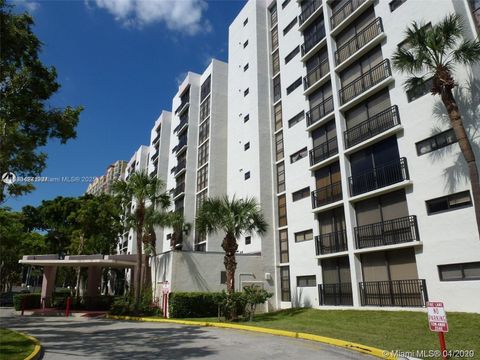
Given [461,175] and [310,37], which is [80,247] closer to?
[310,37]

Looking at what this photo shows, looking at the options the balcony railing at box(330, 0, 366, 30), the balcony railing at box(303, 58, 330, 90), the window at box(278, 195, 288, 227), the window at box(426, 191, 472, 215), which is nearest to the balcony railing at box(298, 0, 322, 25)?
the balcony railing at box(330, 0, 366, 30)

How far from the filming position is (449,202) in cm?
1761

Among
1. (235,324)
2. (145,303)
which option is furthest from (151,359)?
(145,303)

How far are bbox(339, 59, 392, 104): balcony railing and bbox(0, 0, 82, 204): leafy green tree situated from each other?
16984 mm

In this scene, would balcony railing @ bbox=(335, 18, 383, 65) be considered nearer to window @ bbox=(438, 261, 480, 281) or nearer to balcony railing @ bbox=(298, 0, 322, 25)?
balcony railing @ bbox=(298, 0, 322, 25)

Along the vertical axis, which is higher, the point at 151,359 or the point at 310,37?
the point at 310,37

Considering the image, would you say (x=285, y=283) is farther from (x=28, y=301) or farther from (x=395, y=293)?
(x=28, y=301)

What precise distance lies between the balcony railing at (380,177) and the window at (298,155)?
593 centimetres

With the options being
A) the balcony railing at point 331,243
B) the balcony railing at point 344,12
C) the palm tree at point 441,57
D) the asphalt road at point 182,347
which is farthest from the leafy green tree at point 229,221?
the balcony railing at point 344,12

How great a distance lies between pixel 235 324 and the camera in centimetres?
1978

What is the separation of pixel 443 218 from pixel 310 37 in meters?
18.8

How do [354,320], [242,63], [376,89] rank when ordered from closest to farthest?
[354,320] < [376,89] < [242,63]

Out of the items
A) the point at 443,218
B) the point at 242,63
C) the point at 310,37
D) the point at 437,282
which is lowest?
the point at 437,282

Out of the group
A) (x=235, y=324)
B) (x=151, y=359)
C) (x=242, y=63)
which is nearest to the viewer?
(x=151, y=359)
